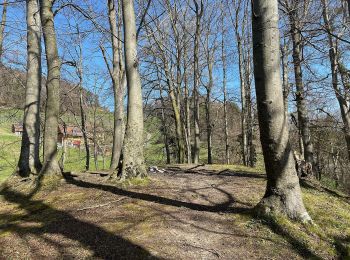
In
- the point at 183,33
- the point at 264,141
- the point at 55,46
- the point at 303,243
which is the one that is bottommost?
the point at 303,243

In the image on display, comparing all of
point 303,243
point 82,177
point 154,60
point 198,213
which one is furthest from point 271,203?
point 154,60

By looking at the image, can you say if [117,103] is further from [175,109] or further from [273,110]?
[175,109]

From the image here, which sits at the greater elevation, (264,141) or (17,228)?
(264,141)

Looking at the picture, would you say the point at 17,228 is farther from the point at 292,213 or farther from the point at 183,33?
the point at 183,33

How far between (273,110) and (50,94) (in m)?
5.19

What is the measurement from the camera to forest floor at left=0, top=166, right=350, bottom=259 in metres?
3.59

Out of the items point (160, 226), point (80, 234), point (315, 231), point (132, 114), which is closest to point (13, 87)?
point (132, 114)

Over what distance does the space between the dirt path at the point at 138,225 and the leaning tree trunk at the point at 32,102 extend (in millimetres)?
1319

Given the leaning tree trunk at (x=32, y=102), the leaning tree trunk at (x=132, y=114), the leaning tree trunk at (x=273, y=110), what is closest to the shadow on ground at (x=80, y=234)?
the leaning tree trunk at (x=132, y=114)

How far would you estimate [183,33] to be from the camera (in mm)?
18141

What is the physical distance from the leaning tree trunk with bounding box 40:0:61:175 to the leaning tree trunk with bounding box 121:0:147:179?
175 centimetres

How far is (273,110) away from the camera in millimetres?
4273

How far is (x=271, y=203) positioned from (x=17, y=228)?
142 inches

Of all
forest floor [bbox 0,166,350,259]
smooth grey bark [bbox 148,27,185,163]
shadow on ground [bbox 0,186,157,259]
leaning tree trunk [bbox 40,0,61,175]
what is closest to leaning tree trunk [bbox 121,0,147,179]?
forest floor [bbox 0,166,350,259]
